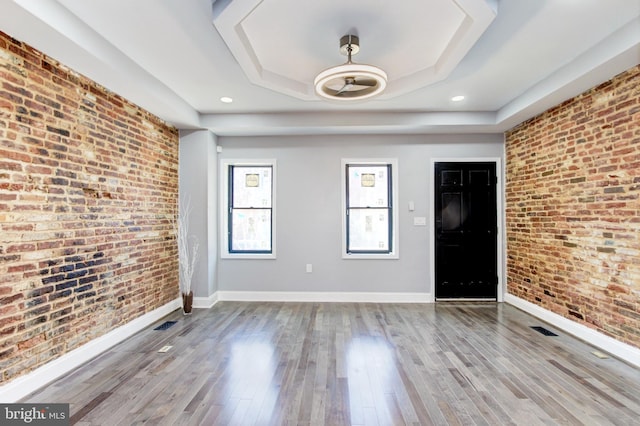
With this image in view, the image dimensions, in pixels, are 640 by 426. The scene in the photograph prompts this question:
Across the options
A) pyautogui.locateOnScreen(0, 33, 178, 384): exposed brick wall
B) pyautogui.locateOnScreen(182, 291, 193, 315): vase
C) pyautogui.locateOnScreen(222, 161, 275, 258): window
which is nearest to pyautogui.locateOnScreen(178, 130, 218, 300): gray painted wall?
pyautogui.locateOnScreen(182, 291, 193, 315): vase

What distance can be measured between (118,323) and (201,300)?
1237 millimetres

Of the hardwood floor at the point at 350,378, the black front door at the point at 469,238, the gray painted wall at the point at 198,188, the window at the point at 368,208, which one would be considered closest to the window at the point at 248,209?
the gray painted wall at the point at 198,188

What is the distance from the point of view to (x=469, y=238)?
4.61 metres

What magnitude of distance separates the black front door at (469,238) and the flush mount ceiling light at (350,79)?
92.7 inches

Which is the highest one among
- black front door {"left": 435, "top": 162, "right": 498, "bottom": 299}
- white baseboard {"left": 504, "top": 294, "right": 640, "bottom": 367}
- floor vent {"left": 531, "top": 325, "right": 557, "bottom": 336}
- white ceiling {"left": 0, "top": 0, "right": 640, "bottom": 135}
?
white ceiling {"left": 0, "top": 0, "right": 640, "bottom": 135}

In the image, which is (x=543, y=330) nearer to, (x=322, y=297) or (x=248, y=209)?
(x=322, y=297)

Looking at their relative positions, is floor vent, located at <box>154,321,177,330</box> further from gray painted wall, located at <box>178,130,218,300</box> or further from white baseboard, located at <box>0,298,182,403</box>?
gray painted wall, located at <box>178,130,218,300</box>

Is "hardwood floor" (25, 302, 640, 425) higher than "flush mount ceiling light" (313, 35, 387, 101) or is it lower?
lower

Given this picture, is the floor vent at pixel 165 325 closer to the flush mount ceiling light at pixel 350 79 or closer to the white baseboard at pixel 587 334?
the flush mount ceiling light at pixel 350 79

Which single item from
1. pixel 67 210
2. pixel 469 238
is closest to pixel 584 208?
pixel 469 238

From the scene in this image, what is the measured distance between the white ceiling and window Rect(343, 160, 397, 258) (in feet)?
3.71

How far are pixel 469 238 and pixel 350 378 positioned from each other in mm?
3138

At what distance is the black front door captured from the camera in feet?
15.1

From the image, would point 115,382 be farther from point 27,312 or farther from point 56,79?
point 56,79
